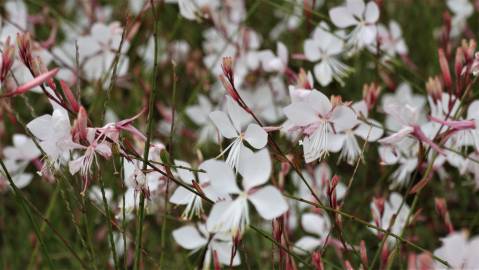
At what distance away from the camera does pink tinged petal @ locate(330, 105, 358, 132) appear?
1233 mm

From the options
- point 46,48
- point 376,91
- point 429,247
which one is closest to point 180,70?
point 46,48

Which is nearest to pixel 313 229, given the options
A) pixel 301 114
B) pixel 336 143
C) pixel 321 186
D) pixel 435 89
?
pixel 321 186

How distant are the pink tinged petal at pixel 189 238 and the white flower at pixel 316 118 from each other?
0.38 m

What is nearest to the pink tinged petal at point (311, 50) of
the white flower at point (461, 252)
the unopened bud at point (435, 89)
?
the unopened bud at point (435, 89)

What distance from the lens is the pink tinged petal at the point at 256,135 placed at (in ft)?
3.77

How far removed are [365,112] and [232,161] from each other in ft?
1.41

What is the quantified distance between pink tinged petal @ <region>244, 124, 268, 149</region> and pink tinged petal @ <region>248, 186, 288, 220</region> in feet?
0.47

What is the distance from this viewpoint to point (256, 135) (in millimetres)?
1162

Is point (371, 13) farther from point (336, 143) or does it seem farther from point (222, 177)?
point (222, 177)

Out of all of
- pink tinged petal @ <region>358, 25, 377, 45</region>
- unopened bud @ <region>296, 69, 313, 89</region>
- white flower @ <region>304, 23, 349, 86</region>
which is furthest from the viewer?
white flower @ <region>304, 23, 349, 86</region>

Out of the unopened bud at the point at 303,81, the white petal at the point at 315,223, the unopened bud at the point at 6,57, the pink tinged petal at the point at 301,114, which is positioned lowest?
the white petal at the point at 315,223

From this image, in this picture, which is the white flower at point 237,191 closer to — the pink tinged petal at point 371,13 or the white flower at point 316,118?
the white flower at point 316,118

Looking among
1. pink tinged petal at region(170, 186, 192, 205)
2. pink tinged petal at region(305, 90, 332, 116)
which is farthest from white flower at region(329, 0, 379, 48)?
pink tinged petal at region(170, 186, 192, 205)

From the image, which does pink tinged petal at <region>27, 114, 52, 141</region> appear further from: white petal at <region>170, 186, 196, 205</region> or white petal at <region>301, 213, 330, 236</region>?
white petal at <region>301, 213, 330, 236</region>
